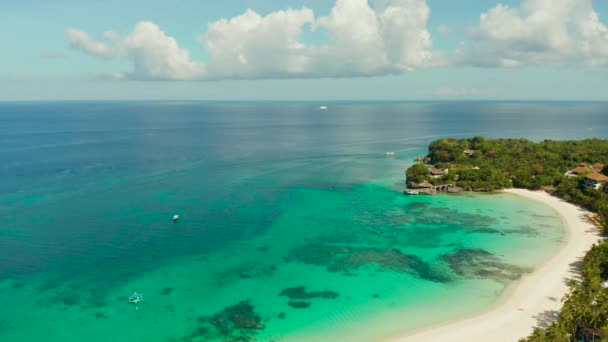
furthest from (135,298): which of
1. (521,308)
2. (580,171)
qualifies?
(580,171)

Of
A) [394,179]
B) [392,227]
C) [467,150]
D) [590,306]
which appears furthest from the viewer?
[467,150]

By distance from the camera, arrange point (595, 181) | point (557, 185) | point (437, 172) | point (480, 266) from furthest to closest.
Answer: point (437, 172) → point (557, 185) → point (595, 181) → point (480, 266)

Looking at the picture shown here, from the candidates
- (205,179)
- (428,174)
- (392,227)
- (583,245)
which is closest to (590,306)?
(583,245)

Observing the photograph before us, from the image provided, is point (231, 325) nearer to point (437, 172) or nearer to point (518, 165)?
point (437, 172)

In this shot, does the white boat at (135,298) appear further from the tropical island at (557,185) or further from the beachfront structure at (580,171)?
the beachfront structure at (580,171)

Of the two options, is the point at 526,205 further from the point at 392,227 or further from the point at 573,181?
the point at 392,227
